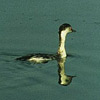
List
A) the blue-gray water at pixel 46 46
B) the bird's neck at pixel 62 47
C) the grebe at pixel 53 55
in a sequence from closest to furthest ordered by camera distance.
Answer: the blue-gray water at pixel 46 46 < the grebe at pixel 53 55 < the bird's neck at pixel 62 47

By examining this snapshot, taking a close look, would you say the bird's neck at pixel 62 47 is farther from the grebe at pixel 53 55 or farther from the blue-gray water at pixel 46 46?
the blue-gray water at pixel 46 46

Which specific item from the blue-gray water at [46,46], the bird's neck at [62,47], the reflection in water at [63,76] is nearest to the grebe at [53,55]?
the bird's neck at [62,47]

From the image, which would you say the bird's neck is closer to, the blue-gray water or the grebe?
the grebe

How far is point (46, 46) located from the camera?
15430mm

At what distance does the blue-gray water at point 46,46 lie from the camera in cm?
1134

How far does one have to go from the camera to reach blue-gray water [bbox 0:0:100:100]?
37.2 ft

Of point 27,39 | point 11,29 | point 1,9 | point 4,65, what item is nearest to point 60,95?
point 4,65

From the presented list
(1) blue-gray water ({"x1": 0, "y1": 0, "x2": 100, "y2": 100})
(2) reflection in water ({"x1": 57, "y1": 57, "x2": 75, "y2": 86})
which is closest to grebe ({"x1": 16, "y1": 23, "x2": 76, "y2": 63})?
(1) blue-gray water ({"x1": 0, "y1": 0, "x2": 100, "y2": 100})

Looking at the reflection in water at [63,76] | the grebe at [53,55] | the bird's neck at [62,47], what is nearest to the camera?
the reflection in water at [63,76]

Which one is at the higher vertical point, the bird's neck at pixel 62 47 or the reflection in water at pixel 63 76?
the bird's neck at pixel 62 47

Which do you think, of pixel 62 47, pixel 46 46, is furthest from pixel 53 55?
pixel 46 46

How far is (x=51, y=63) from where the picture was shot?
13859 millimetres

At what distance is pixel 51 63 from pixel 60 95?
2900mm

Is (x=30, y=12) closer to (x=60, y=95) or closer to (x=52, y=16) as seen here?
(x=52, y=16)
